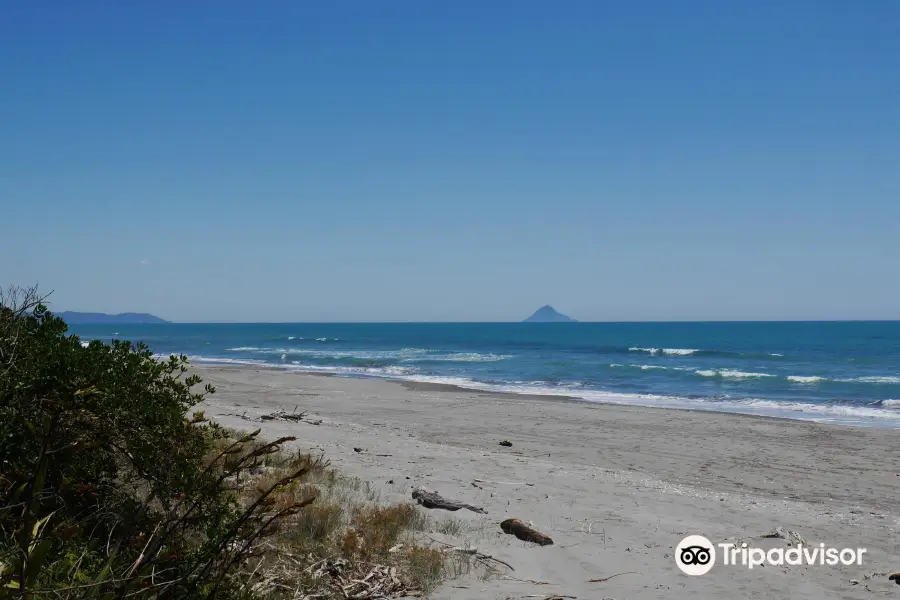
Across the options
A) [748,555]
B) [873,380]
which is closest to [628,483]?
[748,555]

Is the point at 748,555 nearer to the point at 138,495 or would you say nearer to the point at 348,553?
the point at 348,553

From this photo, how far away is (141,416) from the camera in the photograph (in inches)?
167

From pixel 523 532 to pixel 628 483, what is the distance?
4.32 metres

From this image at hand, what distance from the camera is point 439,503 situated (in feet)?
24.9

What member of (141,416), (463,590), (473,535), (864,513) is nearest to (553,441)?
(864,513)

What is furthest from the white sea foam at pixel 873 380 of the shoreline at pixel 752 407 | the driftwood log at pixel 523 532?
the driftwood log at pixel 523 532

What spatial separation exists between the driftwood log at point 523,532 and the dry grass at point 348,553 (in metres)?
0.50

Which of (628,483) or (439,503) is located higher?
(439,503)

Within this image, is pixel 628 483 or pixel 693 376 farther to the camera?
pixel 693 376

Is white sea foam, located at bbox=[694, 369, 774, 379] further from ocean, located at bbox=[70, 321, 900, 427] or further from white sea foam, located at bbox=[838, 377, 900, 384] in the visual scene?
white sea foam, located at bbox=[838, 377, 900, 384]

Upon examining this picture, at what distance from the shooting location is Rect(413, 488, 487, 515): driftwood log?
753cm

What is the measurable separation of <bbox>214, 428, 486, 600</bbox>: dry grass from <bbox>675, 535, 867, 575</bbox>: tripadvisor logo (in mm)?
2180

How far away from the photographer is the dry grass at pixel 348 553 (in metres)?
4.53

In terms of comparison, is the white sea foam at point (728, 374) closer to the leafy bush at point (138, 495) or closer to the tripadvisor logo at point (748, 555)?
the tripadvisor logo at point (748, 555)
